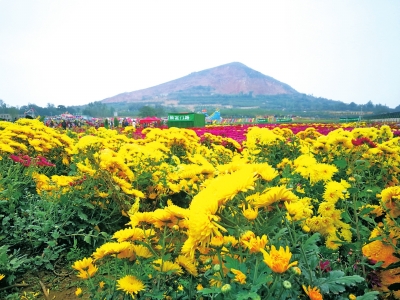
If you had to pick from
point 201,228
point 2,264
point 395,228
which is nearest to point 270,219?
point 201,228

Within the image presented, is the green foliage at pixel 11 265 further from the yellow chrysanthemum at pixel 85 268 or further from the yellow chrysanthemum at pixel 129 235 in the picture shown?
the yellow chrysanthemum at pixel 129 235

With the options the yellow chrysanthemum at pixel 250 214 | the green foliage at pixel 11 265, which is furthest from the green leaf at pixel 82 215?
the yellow chrysanthemum at pixel 250 214

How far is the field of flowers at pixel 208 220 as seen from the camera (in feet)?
3.94

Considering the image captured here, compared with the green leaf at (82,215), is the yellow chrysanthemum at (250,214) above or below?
above

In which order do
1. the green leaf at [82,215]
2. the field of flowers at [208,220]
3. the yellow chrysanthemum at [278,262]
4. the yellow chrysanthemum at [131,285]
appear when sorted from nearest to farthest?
the yellow chrysanthemum at [278,262] < the field of flowers at [208,220] < the yellow chrysanthemum at [131,285] < the green leaf at [82,215]

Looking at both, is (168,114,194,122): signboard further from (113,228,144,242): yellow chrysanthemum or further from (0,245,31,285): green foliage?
(113,228,144,242): yellow chrysanthemum

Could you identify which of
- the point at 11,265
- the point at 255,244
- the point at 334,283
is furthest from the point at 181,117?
the point at 255,244

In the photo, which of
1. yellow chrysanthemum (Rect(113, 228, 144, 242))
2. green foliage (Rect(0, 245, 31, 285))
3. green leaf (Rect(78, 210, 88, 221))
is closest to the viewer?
yellow chrysanthemum (Rect(113, 228, 144, 242))

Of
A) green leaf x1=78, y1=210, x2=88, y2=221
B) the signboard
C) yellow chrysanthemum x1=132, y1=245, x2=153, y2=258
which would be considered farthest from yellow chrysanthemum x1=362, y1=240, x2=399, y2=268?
the signboard

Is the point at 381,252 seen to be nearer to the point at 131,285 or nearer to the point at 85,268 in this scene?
the point at 131,285

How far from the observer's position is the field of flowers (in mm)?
1201

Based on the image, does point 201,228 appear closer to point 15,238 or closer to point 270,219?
point 270,219

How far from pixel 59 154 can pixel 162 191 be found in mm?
2004

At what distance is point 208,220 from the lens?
3.67ft
